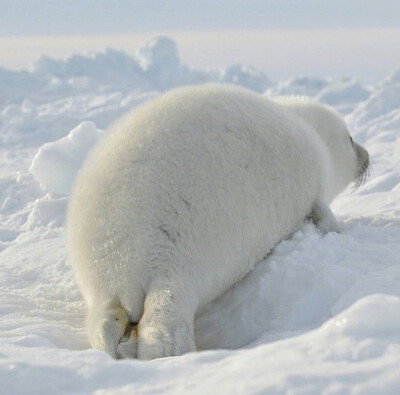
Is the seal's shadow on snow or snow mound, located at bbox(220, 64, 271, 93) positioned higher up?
the seal's shadow on snow

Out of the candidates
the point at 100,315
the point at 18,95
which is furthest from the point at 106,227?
the point at 18,95

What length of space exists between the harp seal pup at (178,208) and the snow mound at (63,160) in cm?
475

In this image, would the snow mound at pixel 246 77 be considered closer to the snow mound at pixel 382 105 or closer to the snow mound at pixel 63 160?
the snow mound at pixel 382 105

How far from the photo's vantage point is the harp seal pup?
2.60m

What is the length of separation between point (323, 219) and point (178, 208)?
1120 millimetres

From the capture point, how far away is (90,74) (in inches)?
1821

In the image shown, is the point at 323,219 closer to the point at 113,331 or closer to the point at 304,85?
the point at 113,331

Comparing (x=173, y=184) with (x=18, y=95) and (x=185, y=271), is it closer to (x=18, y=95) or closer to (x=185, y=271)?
(x=185, y=271)

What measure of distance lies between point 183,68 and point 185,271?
124ft

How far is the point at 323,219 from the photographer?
364cm

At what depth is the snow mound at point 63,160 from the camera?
8109 millimetres

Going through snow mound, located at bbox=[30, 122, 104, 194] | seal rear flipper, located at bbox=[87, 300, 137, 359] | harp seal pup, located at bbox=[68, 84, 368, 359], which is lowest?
snow mound, located at bbox=[30, 122, 104, 194]

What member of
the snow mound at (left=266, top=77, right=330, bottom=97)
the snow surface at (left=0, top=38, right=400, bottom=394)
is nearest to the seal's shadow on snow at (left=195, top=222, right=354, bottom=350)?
the snow surface at (left=0, top=38, right=400, bottom=394)

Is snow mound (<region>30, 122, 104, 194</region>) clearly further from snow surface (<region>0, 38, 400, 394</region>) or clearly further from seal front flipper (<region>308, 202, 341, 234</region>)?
seal front flipper (<region>308, 202, 341, 234</region>)
